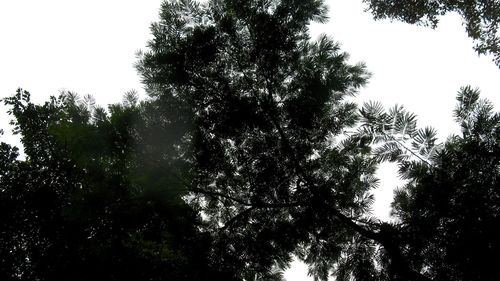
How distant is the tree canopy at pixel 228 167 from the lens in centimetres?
308

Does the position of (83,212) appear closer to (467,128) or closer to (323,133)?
(323,133)

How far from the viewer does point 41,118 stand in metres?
5.04

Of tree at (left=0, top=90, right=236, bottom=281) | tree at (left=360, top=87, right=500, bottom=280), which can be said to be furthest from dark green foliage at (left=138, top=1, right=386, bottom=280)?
tree at (left=360, top=87, right=500, bottom=280)

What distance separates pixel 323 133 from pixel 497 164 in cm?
232

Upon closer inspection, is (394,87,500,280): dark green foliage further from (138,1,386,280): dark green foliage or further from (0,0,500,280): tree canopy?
(138,1,386,280): dark green foliage

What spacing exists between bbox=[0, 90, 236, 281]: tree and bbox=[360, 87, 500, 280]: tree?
2.46m

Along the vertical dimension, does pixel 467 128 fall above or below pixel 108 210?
above

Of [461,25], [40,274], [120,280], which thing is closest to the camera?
[120,280]

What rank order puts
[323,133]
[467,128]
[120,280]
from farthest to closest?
[323,133] < [120,280] < [467,128]

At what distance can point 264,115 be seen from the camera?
446cm

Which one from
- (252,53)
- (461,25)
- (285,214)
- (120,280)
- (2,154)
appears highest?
(461,25)

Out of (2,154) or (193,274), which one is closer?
(193,274)

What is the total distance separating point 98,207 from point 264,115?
110 inches

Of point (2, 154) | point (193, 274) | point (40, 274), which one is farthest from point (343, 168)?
point (2, 154)
